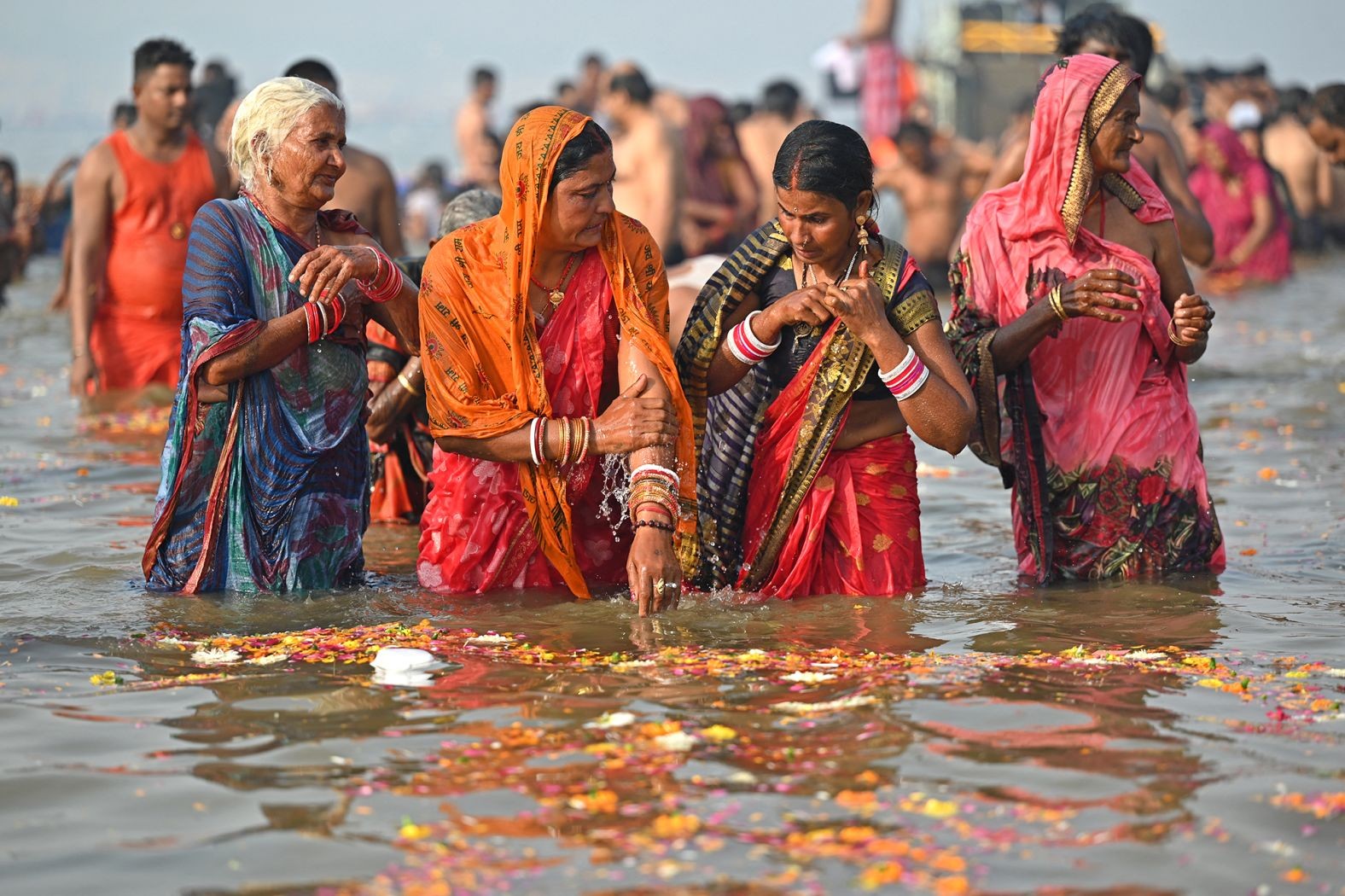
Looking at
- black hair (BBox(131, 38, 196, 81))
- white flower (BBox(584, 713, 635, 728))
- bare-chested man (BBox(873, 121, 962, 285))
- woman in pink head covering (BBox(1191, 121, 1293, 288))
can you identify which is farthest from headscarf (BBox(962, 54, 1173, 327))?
woman in pink head covering (BBox(1191, 121, 1293, 288))

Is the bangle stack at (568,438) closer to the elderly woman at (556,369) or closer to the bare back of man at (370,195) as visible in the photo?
the elderly woman at (556,369)

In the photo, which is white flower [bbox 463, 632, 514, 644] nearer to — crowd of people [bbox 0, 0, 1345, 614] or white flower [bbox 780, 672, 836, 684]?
crowd of people [bbox 0, 0, 1345, 614]

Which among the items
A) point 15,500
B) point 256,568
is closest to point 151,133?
point 15,500

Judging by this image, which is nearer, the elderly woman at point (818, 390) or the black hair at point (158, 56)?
the elderly woman at point (818, 390)

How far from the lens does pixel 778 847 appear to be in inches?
129

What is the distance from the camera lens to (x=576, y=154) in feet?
15.5

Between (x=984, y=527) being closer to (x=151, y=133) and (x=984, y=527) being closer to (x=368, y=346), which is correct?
(x=368, y=346)

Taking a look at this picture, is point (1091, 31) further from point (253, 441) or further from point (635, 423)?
point (253, 441)

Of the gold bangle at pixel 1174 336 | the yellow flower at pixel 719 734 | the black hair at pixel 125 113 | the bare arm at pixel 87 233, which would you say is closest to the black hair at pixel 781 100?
the black hair at pixel 125 113

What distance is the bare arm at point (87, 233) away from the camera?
8.12 metres

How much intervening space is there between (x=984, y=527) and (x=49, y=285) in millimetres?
13527

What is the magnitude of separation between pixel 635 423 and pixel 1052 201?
1556 millimetres

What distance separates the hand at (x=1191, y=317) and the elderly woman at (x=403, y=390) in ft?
7.51

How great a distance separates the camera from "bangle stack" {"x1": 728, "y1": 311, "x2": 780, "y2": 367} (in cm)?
494
